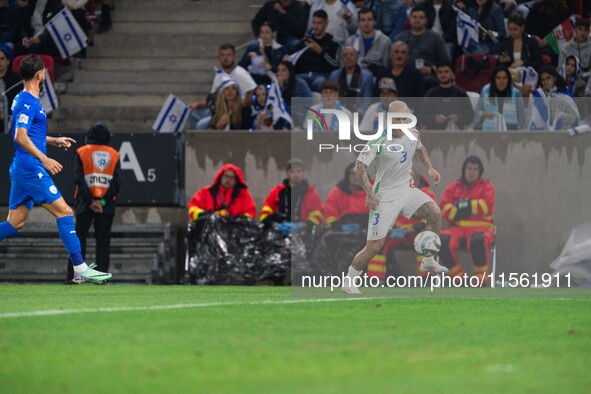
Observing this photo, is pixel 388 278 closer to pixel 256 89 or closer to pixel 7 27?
pixel 256 89

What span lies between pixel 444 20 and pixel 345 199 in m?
7.09

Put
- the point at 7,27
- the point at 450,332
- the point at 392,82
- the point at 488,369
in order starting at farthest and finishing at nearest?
the point at 7,27 → the point at 392,82 → the point at 450,332 → the point at 488,369

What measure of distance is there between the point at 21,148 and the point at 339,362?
759 cm

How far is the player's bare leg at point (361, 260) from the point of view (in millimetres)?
13375

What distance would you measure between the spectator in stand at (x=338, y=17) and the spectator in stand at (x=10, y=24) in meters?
5.06

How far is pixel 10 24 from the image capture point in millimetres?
22438

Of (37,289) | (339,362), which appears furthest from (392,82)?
(339,362)

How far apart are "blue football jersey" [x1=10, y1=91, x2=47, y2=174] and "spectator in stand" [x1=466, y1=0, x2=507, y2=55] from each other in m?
8.83

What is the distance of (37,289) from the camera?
1427cm

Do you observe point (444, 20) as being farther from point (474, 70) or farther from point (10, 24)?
point (10, 24)

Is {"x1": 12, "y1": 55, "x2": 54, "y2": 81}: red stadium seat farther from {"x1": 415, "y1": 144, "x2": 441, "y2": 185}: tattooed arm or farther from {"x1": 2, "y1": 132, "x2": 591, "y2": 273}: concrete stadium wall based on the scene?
{"x1": 415, "y1": 144, "x2": 441, "y2": 185}: tattooed arm

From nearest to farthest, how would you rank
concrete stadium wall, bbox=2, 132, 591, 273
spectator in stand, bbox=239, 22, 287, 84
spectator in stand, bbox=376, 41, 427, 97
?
concrete stadium wall, bbox=2, 132, 591, 273
spectator in stand, bbox=376, 41, 427, 97
spectator in stand, bbox=239, 22, 287, 84

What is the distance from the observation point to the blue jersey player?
13.5m

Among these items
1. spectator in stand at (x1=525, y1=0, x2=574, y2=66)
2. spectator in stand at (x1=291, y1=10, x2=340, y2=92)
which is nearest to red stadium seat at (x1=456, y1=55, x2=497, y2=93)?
spectator in stand at (x1=525, y1=0, x2=574, y2=66)
